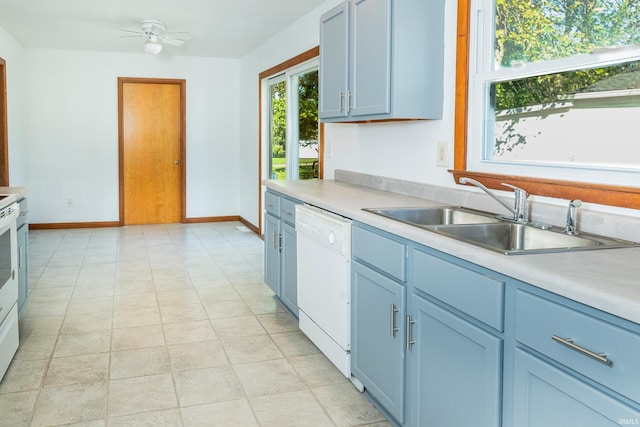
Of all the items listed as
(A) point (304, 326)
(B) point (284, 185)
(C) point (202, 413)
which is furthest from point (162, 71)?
(C) point (202, 413)

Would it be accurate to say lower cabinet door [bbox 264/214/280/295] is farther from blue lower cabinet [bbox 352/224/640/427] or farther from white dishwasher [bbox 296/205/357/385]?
blue lower cabinet [bbox 352/224/640/427]

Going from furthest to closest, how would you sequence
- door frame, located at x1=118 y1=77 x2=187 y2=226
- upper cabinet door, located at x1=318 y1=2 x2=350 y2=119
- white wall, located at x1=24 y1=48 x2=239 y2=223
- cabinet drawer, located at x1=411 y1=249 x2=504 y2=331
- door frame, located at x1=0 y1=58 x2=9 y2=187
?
1. door frame, located at x1=118 y1=77 x2=187 y2=226
2. white wall, located at x1=24 y1=48 x2=239 y2=223
3. door frame, located at x1=0 y1=58 x2=9 y2=187
4. upper cabinet door, located at x1=318 y1=2 x2=350 y2=119
5. cabinet drawer, located at x1=411 y1=249 x2=504 y2=331

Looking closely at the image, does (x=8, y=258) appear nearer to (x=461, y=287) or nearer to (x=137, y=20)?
(x=461, y=287)

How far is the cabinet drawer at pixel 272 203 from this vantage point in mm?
3818

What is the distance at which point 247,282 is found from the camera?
4.72 m

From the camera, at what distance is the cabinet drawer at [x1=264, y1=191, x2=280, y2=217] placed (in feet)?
12.5

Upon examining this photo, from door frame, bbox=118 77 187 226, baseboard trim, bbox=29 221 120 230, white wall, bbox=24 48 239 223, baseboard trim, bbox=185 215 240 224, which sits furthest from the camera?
baseboard trim, bbox=185 215 240 224

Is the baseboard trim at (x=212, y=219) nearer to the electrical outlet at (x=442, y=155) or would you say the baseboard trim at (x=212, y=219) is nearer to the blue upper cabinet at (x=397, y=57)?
the blue upper cabinet at (x=397, y=57)

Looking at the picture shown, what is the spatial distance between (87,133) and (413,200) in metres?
5.73

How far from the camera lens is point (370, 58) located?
121 inches

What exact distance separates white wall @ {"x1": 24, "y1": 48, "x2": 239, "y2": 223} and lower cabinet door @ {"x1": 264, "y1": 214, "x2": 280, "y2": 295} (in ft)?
13.6

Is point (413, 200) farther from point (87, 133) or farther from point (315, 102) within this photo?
point (87, 133)

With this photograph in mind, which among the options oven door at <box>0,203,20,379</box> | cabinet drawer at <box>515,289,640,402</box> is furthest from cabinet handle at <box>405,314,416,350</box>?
oven door at <box>0,203,20,379</box>

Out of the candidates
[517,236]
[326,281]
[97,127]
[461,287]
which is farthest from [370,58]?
[97,127]
